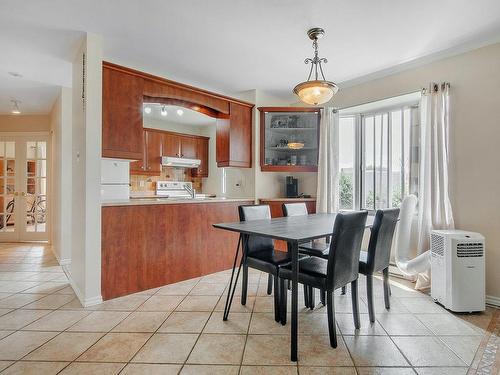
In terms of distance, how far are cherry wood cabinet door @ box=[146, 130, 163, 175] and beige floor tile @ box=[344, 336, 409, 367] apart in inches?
194

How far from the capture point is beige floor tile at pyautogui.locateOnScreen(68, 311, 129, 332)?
2.29 metres

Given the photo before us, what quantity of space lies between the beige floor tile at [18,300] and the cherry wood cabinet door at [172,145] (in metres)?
3.71

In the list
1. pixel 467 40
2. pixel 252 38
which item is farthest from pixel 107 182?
pixel 467 40

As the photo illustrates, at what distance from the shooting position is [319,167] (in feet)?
13.6

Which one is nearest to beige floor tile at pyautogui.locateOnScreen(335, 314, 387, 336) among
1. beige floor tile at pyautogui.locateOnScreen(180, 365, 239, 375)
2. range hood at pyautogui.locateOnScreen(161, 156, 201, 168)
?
beige floor tile at pyautogui.locateOnScreen(180, 365, 239, 375)

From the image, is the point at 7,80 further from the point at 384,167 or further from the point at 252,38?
the point at 384,167

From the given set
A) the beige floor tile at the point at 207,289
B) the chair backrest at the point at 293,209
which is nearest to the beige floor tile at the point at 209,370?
the beige floor tile at the point at 207,289

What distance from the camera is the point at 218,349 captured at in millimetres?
1998

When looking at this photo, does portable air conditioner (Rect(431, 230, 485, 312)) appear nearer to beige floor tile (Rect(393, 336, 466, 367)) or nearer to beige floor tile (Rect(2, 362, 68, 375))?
beige floor tile (Rect(393, 336, 466, 367))

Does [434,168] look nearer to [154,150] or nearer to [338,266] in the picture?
[338,266]

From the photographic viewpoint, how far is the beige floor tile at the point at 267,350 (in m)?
1.86

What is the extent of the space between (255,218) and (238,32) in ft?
5.60

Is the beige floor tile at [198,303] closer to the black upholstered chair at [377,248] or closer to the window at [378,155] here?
the black upholstered chair at [377,248]

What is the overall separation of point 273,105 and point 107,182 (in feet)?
8.55
